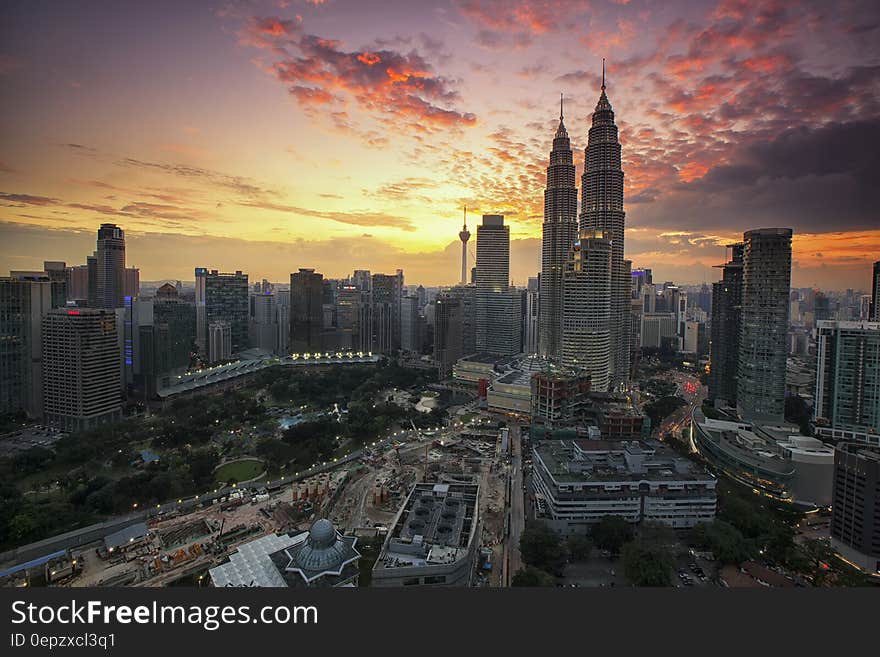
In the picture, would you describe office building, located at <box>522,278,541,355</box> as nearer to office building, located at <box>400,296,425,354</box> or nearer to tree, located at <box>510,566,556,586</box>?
office building, located at <box>400,296,425,354</box>

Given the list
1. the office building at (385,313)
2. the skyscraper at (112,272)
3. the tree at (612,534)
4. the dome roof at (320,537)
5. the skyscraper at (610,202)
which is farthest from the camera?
the office building at (385,313)

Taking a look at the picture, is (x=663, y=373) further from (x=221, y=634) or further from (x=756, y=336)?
(x=221, y=634)

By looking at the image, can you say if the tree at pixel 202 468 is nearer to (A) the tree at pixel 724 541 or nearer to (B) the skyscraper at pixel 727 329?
(A) the tree at pixel 724 541

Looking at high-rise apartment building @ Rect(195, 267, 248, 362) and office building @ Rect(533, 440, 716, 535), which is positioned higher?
high-rise apartment building @ Rect(195, 267, 248, 362)

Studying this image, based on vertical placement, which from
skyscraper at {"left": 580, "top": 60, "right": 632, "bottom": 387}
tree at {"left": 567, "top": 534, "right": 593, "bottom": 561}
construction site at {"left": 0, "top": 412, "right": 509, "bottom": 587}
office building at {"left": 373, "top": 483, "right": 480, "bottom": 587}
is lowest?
construction site at {"left": 0, "top": 412, "right": 509, "bottom": 587}

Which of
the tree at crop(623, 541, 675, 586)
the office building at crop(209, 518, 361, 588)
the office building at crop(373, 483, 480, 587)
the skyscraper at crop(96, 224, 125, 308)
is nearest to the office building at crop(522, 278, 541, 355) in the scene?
the skyscraper at crop(96, 224, 125, 308)

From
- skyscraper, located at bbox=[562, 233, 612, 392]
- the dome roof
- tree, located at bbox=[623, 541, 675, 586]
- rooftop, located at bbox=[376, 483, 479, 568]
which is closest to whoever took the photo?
the dome roof

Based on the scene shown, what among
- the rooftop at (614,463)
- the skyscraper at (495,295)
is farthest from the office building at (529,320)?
the rooftop at (614,463)
